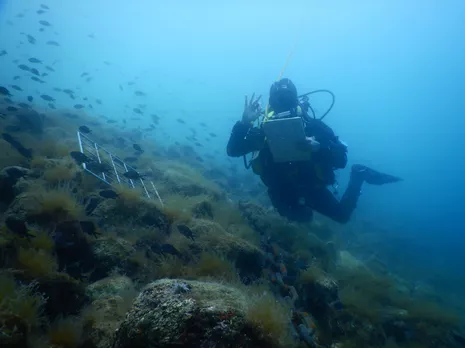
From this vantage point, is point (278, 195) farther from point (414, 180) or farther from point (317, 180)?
point (414, 180)

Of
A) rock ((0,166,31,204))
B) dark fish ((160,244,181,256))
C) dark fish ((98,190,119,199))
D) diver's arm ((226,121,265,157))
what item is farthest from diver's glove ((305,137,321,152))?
rock ((0,166,31,204))

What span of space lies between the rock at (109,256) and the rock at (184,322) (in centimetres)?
190

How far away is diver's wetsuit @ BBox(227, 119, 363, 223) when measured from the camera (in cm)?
740

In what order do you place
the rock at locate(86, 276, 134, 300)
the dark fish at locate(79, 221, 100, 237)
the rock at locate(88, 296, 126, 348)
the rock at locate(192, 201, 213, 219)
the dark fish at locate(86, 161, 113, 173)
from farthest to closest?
the rock at locate(192, 201, 213, 219) → the dark fish at locate(86, 161, 113, 173) → the dark fish at locate(79, 221, 100, 237) → the rock at locate(86, 276, 134, 300) → the rock at locate(88, 296, 126, 348)

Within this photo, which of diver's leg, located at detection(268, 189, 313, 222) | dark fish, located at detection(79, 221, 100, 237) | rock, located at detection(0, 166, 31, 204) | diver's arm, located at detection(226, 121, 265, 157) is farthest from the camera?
diver's leg, located at detection(268, 189, 313, 222)

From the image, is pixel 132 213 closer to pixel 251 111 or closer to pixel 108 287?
pixel 108 287

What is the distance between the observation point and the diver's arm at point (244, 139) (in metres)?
7.30

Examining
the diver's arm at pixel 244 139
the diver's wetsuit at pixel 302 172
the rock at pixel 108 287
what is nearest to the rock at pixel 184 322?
the rock at pixel 108 287

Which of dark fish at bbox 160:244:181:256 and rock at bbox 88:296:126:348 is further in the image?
dark fish at bbox 160:244:181:256

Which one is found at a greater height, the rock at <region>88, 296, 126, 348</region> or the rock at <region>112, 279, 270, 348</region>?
the rock at <region>112, 279, 270, 348</region>

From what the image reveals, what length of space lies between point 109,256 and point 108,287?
0.68 meters

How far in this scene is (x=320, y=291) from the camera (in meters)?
5.12

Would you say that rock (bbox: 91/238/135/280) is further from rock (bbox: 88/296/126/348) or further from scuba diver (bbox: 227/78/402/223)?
scuba diver (bbox: 227/78/402/223)

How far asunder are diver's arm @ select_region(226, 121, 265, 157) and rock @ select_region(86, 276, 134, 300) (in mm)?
4760
